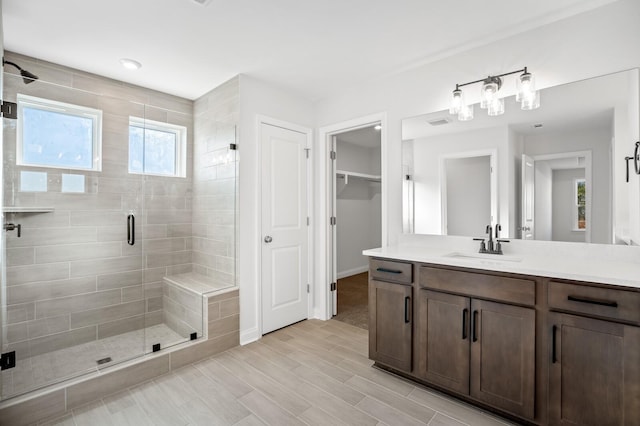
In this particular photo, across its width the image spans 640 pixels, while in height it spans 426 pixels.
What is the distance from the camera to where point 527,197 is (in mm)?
2195

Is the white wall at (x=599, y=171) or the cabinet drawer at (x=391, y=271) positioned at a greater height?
the white wall at (x=599, y=171)

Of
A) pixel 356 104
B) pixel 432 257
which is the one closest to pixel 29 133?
pixel 356 104

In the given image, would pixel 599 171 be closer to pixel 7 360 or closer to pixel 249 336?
pixel 249 336

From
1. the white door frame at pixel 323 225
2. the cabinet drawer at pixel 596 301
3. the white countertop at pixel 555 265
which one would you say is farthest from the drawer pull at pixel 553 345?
the white door frame at pixel 323 225

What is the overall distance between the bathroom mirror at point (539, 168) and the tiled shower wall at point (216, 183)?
1754mm

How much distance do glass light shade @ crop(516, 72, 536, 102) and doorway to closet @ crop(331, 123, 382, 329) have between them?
285cm

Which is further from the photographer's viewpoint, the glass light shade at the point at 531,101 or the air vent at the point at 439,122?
the air vent at the point at 439,122

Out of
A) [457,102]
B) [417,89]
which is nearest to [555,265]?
[457,102]

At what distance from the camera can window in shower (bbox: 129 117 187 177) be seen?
284 centimetres

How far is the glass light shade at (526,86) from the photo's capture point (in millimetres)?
2113

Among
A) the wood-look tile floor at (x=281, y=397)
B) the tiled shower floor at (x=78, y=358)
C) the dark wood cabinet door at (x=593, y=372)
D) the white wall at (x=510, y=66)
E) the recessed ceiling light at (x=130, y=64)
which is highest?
the recessed ceiling light at (x=130, y=64)

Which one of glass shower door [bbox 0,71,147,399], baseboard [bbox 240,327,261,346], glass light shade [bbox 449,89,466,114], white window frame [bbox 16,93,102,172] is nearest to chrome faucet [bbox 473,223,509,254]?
glass light shade [bbox 449,89,466,114]

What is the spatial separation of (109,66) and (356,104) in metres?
2.38

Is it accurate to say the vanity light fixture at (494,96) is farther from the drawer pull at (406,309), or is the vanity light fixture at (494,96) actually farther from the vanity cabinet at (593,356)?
the drawer pull at (406,309)
